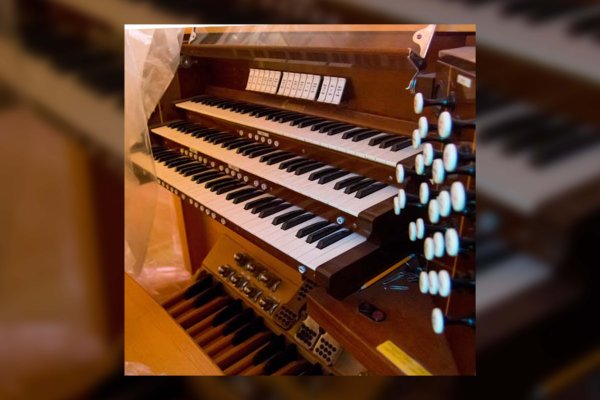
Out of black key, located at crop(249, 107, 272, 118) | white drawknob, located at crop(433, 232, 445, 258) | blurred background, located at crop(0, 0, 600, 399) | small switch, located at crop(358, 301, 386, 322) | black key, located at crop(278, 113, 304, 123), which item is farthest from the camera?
black key, located at crop(249, 107, 272, 118)

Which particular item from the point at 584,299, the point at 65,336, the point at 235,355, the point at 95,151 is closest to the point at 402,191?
the point at 584,299

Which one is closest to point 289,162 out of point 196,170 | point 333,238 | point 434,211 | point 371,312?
point 333,238

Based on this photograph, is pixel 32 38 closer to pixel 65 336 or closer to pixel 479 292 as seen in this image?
pixel 65 336

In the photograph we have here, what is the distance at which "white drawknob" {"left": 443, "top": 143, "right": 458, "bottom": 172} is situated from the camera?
0.65 metres

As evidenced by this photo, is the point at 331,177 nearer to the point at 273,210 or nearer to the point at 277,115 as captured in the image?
the point at 273,210

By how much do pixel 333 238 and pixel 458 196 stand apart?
0.48m

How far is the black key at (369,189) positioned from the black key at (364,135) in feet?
0.50

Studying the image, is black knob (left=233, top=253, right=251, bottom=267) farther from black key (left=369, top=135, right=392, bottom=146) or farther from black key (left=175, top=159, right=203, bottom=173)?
black key (left=369, top=135, right=392, bottom=146)

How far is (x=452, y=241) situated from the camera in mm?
685

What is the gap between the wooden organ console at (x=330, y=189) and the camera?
744 mm

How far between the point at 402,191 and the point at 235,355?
1.04 metres

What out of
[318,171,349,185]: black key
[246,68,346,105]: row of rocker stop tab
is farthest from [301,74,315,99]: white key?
[318,171,349,185]: black key

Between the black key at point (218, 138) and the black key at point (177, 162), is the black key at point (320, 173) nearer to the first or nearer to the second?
the black key at point (218, 138)

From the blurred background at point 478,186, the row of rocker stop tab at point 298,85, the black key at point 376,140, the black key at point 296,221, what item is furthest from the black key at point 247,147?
the blurred background at point 478,186
